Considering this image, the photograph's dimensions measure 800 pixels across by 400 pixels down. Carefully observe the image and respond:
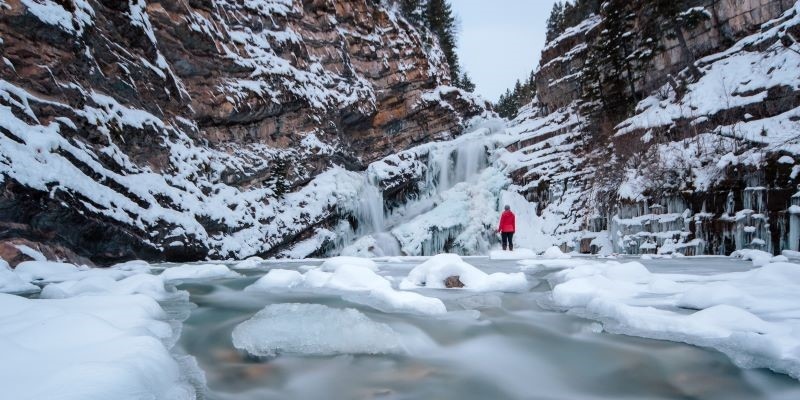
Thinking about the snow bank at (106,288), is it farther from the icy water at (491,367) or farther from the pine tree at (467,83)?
the pine tree at (467,83)

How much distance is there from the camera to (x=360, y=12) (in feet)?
67.1

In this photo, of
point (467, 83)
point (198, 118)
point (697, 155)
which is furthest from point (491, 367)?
point (467, 83)

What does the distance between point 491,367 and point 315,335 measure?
1357 millimetres

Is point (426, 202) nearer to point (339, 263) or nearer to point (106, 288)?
point (339, 263)

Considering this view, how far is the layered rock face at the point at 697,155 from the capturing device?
844 centimetres

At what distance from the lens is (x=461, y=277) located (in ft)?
18.9

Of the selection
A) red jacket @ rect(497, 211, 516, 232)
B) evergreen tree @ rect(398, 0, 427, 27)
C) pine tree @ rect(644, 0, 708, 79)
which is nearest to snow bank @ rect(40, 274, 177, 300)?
red jacket @ rect(497, 211, 516, 232)

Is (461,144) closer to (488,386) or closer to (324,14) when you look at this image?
(324,14)

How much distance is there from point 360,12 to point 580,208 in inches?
568

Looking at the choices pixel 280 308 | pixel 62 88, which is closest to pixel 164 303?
pixel 280 308

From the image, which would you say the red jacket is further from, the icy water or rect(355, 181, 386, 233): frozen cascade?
the icy water

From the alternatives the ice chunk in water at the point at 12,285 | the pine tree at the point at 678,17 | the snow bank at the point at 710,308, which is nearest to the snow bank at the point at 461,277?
the snow bank at the point at 710,308

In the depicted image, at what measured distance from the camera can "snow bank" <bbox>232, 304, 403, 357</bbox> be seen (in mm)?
2979

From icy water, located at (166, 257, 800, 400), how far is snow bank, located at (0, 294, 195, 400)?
36 centimetres
